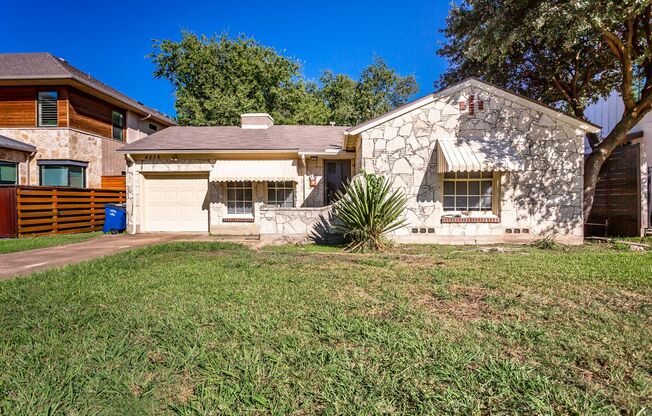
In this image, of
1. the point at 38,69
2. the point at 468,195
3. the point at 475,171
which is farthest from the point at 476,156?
the point at 38,69

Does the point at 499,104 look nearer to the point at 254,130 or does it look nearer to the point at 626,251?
the point at 626,251

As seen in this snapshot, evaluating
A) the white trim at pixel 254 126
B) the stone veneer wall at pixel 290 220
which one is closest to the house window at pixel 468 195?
the stone veneer wall at pixel 290 220

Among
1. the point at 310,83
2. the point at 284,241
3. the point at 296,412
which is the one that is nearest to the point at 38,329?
the point at 296,412

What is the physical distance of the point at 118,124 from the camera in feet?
71.1

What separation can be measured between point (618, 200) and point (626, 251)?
448 centimetres

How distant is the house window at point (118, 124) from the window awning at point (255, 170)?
1073 cm

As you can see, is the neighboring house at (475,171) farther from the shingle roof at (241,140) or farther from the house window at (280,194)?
the shingle roof at (241,140)

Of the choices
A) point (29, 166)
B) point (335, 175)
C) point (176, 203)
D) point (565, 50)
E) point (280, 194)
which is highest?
point (565, 50)

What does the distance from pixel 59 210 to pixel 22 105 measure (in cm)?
776

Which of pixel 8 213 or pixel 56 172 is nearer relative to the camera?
pixel 8 213

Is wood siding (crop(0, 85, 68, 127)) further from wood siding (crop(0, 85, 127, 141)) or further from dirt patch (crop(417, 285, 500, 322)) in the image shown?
dirt patch (crop(417, 285, 500, 322))

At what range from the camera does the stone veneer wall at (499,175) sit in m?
11.4

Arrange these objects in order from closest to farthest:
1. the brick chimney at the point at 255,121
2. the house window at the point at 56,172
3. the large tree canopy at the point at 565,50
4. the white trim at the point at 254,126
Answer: the large tree canopy at the point at 565,50 < the house window at the point at 56,172 < the white trim at the point at 254,126 < the brick chimney at the point at 255,121

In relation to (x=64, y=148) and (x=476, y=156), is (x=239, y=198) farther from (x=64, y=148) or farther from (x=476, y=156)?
(x=64, y=148)
